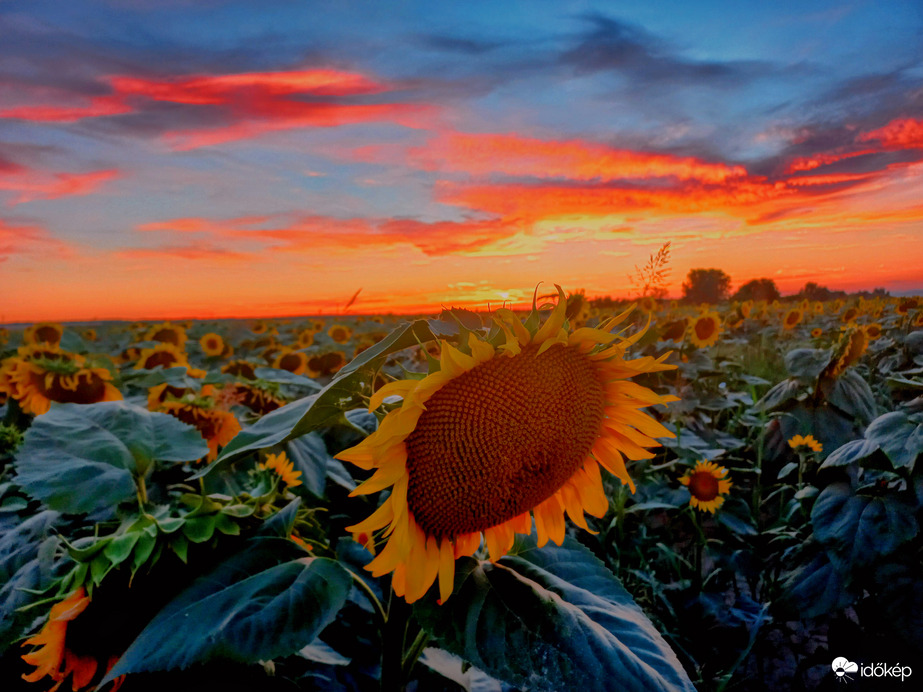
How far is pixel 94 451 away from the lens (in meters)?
1.38

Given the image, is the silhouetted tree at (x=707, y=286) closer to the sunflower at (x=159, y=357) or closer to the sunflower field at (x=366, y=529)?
the sunflower at (x=159, y=357)

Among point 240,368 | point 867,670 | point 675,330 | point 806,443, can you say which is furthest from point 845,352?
point 240,368

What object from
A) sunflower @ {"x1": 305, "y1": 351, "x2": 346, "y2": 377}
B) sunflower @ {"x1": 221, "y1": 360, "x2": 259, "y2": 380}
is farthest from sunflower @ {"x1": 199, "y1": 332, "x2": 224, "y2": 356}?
sunflower @ {"x1": 221, "y1": 360, "x2": 259, "y2": 380}

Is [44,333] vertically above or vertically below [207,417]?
above

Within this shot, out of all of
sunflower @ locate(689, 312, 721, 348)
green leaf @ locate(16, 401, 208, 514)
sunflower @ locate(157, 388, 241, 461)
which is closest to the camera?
green leaf @ locate(16, 401, 208, 514)

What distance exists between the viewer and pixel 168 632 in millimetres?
1060

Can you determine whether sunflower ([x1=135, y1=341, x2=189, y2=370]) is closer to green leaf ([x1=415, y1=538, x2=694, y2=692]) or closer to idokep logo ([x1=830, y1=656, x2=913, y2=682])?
green leaf ([x1=415, y1=538, x2=694, y2=692])

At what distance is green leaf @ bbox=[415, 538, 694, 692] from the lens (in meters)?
1.06

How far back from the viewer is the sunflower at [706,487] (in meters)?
3.21

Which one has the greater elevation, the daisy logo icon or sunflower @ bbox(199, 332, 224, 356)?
sunflower @ bbox(199, 332, 224, 356)

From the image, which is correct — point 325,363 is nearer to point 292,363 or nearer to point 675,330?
point 292,363

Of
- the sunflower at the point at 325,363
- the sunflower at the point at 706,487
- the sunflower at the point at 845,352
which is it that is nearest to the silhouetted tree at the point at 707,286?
the sunflower at the point at 325,363

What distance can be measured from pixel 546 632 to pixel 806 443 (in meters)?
2.70

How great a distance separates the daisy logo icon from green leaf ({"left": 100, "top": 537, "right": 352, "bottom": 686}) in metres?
2.45
